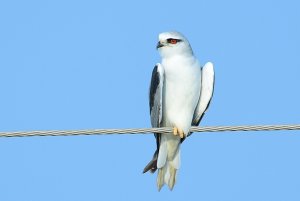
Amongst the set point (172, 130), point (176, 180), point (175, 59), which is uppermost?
point (175, 59)

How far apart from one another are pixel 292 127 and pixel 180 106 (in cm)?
252

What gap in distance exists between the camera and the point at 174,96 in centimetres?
951

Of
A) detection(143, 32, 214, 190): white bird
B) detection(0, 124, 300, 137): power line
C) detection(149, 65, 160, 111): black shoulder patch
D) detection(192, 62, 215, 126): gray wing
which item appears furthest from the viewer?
detection(192, 62, 215, 126): gray wing

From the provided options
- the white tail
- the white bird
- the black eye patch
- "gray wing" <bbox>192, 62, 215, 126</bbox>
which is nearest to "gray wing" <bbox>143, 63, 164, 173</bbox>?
the white bird

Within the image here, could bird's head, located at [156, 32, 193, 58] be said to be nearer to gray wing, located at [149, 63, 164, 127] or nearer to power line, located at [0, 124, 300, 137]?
gray wing, located at [149, 63, 164, 127]

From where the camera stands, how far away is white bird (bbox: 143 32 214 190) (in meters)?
9.44

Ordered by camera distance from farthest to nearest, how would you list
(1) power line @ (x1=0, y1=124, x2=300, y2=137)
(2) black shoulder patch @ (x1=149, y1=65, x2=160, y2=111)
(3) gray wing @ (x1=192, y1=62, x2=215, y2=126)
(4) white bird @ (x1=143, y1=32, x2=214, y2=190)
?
(3) gray wing @ (x1=192, y1=62, x2=215, y2=126), (4) white bird @ (x1=143, y1=32, x2=214, y2=190), (2) black shoulder patch @ (x1=149, y1=65, x2=160, y2=111), (1) power line @ (x1=0, y1=124, x2=300, y2=137)

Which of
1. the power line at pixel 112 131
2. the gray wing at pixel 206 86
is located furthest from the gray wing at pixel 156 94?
the power line at pixel 112 131

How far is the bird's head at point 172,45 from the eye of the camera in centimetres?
963

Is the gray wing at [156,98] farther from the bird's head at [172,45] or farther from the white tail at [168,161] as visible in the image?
the bird's head at [172,45]

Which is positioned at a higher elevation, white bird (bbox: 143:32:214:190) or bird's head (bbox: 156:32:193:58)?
bird's head (bbox: 156:32:193:58)

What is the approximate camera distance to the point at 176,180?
9906mm

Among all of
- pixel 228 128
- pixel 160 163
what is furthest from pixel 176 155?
pixel 228 128

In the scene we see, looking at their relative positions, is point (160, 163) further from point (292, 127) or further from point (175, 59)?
point (292, 127)
